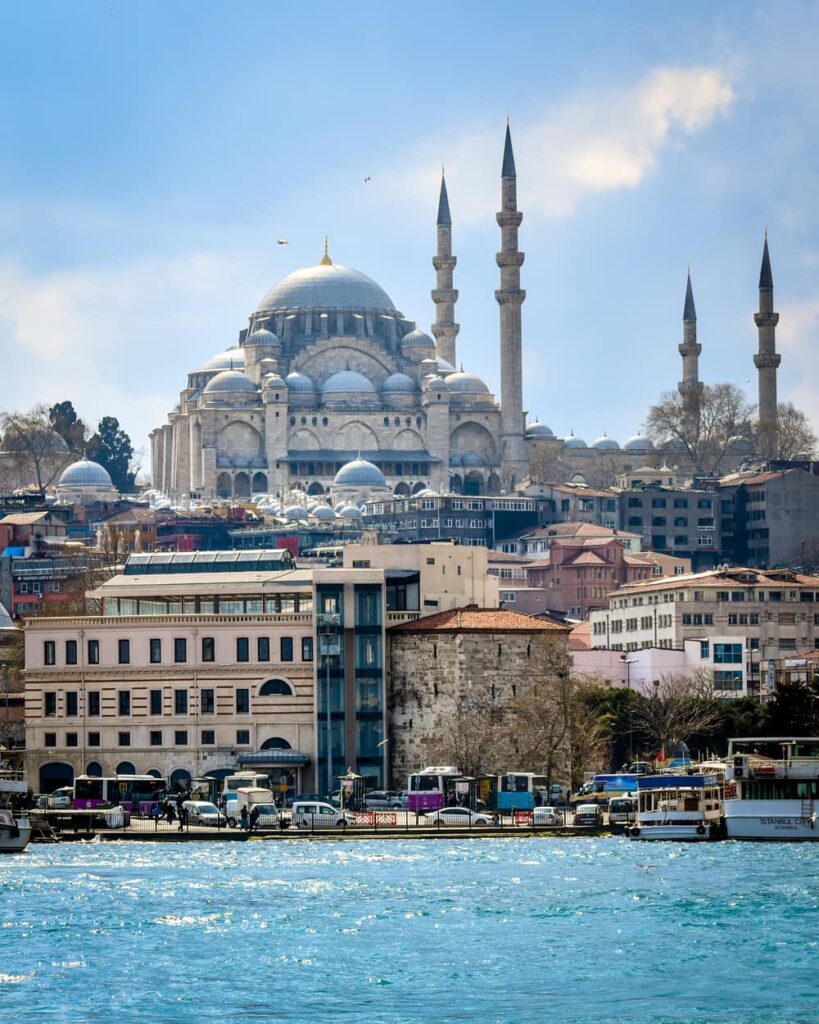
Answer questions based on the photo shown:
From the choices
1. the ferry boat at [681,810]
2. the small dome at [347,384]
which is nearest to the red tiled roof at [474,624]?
the ferry boat at [681,810]

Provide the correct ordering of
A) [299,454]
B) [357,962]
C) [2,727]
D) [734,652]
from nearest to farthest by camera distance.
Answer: [357,962], [2,727], [734,652], [299,454]

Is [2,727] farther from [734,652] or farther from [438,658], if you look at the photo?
[734,652]

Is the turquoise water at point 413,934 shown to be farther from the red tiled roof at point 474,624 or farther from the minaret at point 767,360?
the minaret at point 767,360

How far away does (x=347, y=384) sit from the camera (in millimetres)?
166500

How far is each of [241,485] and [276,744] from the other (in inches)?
3687

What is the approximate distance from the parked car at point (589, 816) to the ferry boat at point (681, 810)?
1059 mm

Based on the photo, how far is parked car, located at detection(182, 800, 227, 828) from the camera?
59312 mm

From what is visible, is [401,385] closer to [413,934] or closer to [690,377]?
[690,377]

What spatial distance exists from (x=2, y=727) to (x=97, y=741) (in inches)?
310

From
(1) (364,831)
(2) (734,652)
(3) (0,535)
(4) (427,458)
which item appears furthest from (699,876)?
(4) (427,458)

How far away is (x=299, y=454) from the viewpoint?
162m

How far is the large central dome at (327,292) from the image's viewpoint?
174m

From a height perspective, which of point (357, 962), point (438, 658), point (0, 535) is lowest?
point (357, 962)

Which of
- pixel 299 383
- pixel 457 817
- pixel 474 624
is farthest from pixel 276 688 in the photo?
pixel 299 383
